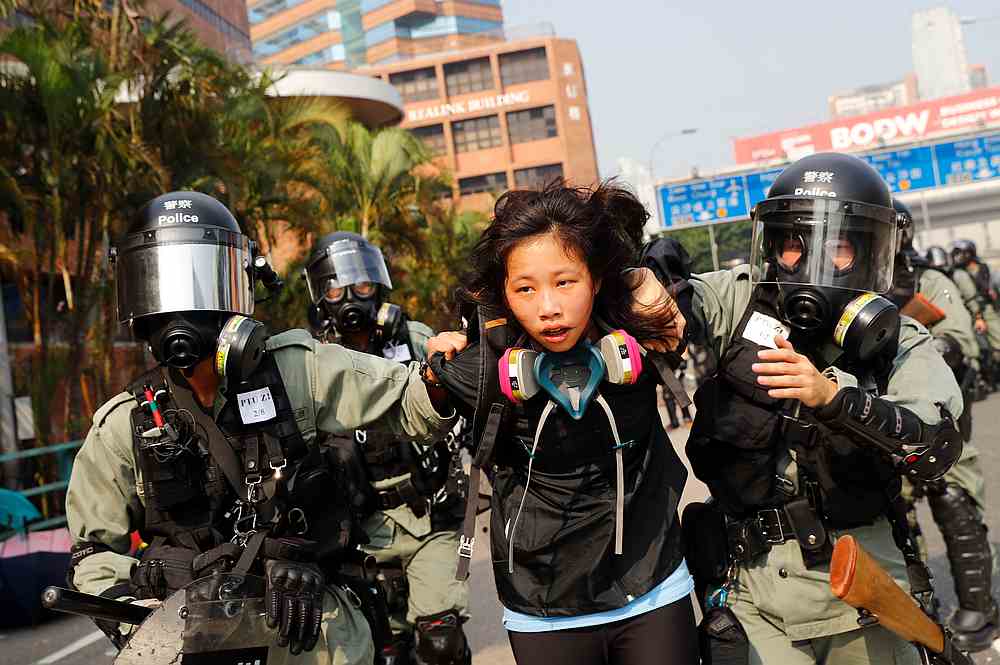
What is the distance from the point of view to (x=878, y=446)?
→ 2660mm

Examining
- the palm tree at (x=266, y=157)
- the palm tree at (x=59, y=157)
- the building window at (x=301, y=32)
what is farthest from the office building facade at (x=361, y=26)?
the palm tree at (x=59, y=157)

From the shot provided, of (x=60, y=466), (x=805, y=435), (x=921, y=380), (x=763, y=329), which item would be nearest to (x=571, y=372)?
(x=763, y=329)

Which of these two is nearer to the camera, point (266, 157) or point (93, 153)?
point (93, 153)

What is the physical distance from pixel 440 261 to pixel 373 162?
19.1 ft

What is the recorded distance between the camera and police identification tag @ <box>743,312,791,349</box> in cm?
298

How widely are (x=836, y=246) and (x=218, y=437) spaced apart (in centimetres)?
183

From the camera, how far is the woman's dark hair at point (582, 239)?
2740 millimetres

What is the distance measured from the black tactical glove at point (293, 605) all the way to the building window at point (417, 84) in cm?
6723

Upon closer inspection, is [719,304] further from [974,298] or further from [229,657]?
[974,298]

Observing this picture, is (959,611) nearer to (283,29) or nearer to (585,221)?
(585,221)

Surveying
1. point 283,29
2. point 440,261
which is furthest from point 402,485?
point 283,29

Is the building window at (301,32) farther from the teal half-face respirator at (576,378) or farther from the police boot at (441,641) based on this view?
the teal half-face respirator at (576,378)

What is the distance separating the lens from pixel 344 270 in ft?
18.4

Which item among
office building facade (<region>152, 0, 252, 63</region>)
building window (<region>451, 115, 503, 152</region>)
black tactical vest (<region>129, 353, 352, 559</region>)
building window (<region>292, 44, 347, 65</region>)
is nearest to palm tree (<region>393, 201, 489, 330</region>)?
office building facade (<region>152, 0, 252, 63</region>)
